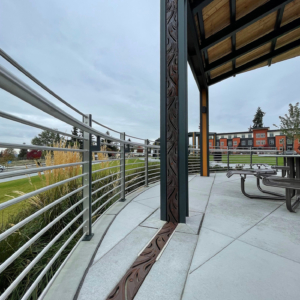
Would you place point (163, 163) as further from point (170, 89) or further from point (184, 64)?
point (184, 64)

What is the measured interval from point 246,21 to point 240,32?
473 mm

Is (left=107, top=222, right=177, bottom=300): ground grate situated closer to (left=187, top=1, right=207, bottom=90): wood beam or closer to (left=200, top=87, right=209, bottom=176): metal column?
(left=187, top=1, right=207, bottom=90): wood beam

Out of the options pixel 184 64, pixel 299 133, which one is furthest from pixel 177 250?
pixel 299 133

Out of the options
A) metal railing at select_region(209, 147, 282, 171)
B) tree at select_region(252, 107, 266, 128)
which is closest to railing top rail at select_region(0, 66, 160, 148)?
metal railing at select_region(209, 147, 282, 171)

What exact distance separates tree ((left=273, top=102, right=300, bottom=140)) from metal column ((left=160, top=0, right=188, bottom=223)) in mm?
14142

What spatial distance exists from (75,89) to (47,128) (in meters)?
16.3

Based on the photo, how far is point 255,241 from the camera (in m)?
1.54

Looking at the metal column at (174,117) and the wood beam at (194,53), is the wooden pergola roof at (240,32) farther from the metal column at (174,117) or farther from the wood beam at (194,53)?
the metal column at (174,117)

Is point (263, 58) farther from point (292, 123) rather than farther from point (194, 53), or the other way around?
point (292, 123)

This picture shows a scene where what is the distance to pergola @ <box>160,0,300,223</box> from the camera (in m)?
1.97

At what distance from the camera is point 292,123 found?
1282cm

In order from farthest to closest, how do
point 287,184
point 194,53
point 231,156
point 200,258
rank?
1. point 231,156
2. point 194,53
3. point 287,184
4. point 200,258

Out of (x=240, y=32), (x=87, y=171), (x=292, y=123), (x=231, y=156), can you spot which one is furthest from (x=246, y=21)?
(x=292, y=123)

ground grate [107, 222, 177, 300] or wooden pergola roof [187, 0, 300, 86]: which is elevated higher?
wooden pergola roof [187, 0, 300, 86]
